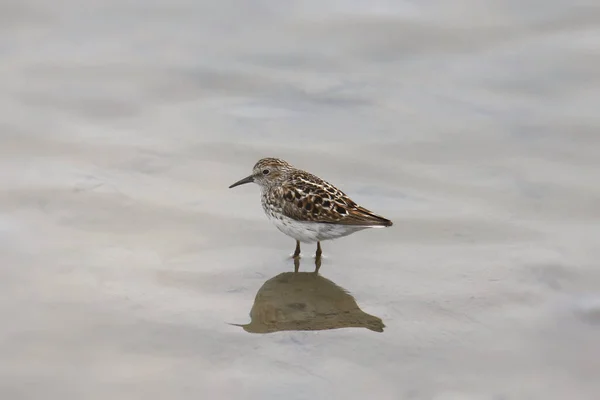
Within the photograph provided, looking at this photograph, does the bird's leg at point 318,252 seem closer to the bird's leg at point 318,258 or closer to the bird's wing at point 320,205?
the bird's leg at point 318,258

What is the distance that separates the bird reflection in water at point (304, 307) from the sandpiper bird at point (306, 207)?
383 millimetres

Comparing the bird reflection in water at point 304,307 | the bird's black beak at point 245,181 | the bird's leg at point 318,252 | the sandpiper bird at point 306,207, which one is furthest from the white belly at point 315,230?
the bird's black beak at point 245,181

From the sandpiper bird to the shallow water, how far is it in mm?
259

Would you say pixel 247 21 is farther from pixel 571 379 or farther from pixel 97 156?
pixel 571 379

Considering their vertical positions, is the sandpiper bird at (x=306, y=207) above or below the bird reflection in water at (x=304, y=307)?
above

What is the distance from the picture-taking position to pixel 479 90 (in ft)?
36.2

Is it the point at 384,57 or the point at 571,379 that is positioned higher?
the point at 384,57

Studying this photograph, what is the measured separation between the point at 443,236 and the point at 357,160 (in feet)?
5.20

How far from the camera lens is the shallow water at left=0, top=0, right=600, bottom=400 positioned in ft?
22.1

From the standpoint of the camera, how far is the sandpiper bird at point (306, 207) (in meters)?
8.37

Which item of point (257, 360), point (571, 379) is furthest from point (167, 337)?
point (571, 379)

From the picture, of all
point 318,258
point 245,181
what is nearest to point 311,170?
point 245,181

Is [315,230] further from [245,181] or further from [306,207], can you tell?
[245,181]

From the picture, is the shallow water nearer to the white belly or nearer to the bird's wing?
the white belly
